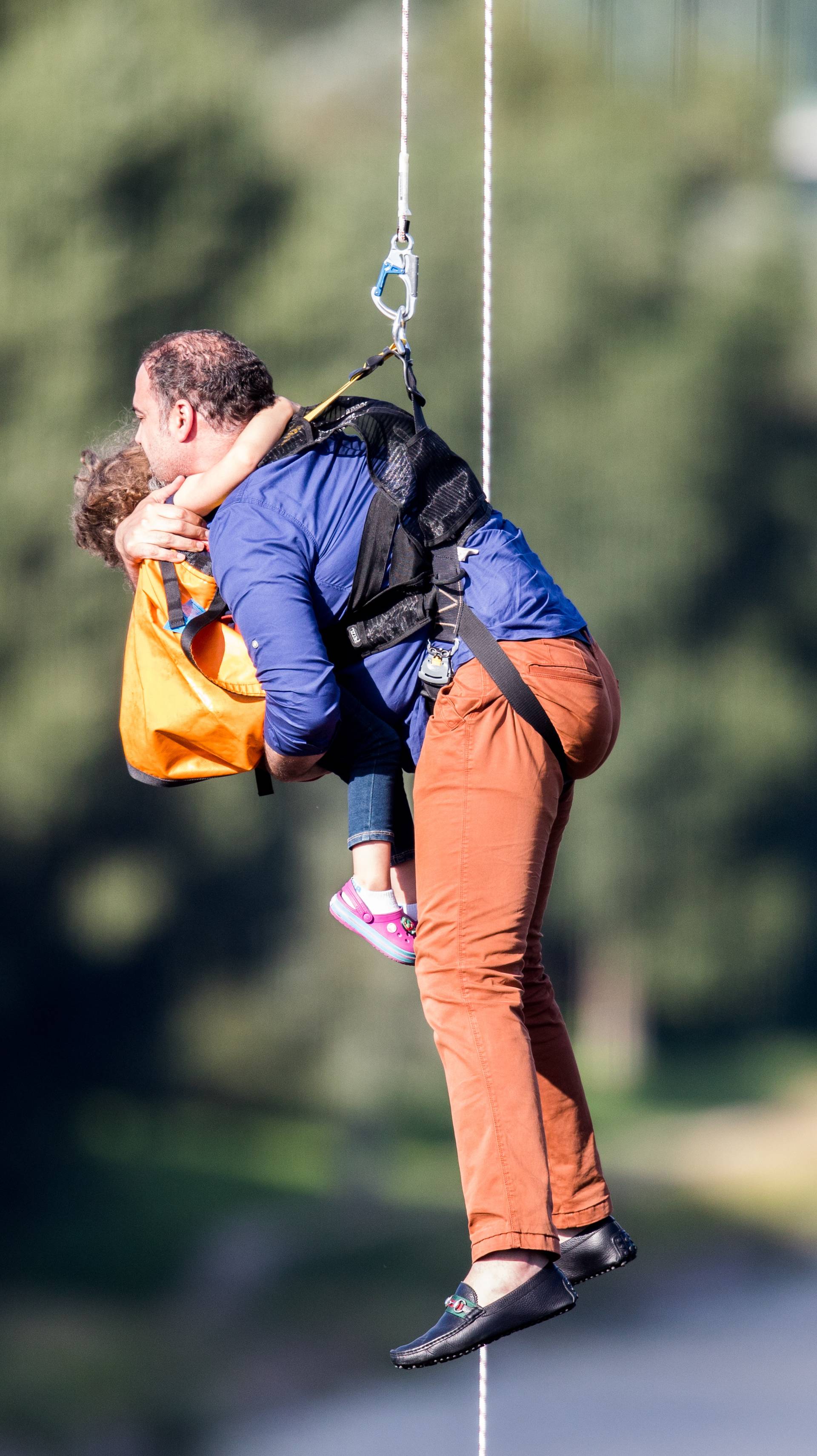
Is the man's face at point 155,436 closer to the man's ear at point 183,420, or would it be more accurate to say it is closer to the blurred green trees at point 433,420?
the man's ear at point 183,420

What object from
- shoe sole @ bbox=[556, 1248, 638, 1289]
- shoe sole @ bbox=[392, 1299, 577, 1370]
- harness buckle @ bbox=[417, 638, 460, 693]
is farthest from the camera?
shoe sole @ bbox=[556, 1248, 638, 1289]

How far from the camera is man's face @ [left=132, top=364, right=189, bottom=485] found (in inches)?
67.9

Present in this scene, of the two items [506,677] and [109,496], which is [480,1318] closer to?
[506,677]

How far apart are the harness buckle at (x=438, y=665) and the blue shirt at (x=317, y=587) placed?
0.03 ft

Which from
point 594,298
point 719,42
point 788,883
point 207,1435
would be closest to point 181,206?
point 594,298

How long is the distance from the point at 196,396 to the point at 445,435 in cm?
608

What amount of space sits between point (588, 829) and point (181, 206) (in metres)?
3.52

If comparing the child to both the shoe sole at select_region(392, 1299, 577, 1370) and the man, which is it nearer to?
the man

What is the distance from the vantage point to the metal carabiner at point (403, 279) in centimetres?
184

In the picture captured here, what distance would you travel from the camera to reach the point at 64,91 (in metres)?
7.54

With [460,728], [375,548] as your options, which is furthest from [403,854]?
[375,548]

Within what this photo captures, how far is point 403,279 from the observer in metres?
1.87

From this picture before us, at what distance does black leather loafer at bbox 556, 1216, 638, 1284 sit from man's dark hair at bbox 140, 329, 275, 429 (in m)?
0.95

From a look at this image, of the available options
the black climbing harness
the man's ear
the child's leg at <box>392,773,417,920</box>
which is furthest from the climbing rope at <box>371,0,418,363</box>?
the child's leg at <box>392,773,417,920</box>
